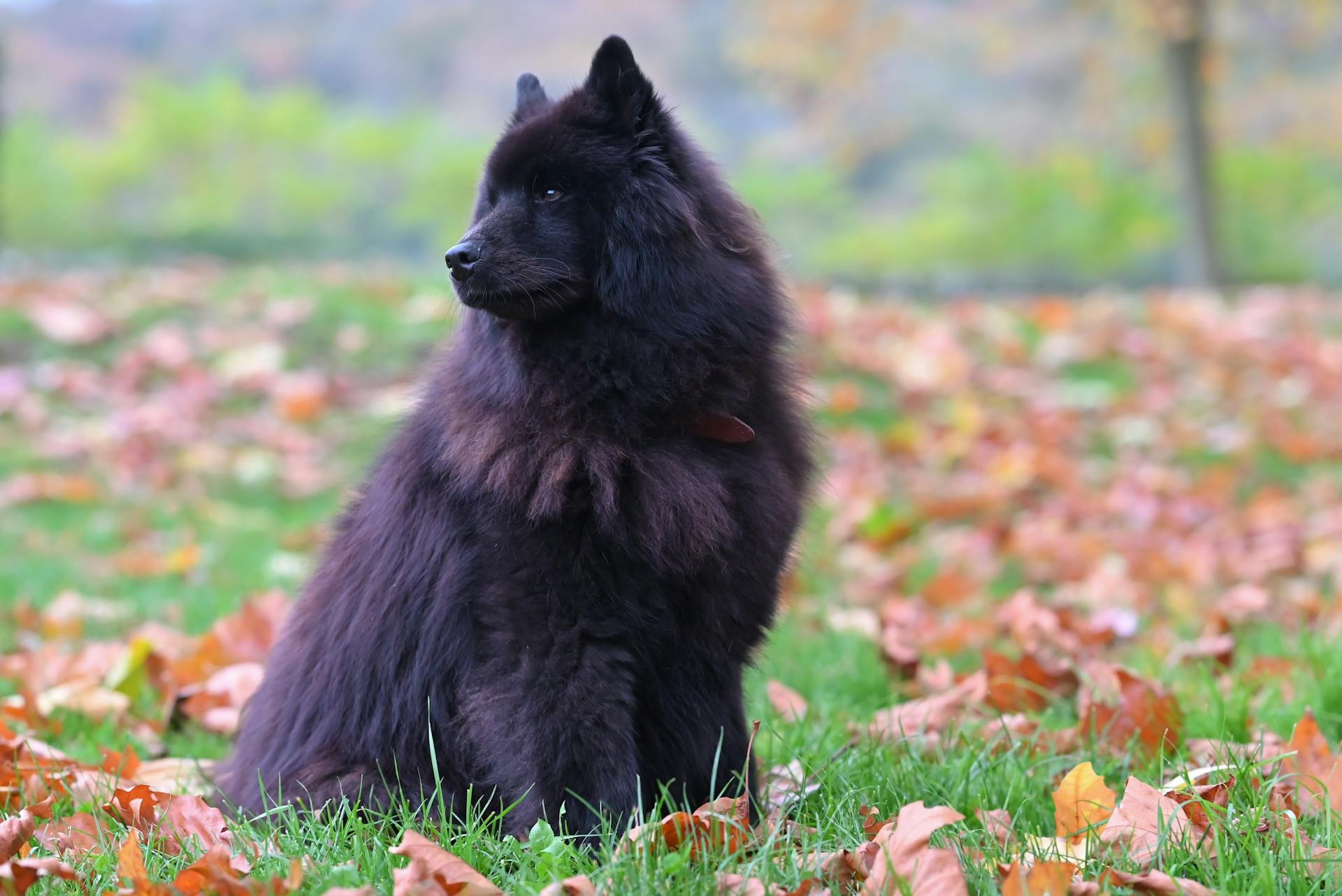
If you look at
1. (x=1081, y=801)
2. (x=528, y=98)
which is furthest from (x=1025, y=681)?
(x=528, y=98)

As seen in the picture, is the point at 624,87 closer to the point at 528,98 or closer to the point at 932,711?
the point at 528,98

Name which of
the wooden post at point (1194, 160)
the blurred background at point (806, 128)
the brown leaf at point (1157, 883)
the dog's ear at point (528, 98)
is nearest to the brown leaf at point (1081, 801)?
the brown leaf at point (1157, 883)

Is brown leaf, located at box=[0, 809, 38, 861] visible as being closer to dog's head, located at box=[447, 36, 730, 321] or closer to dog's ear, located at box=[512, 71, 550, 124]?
dog's head, located at box=[447, 36, 730, 321]

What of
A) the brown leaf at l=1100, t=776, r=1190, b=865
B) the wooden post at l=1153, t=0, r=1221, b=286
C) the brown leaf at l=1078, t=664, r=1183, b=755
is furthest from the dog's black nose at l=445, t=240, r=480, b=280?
the wooden post at l=1153, t=0, r=1221, b=286

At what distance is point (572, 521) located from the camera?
2391 millimetres

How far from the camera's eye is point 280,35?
41.2 meters

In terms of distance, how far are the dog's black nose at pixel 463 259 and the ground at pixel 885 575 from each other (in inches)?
40.2

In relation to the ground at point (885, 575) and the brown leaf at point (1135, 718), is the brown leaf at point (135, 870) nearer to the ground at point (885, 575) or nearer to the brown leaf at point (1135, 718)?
the ground at point (885, 575)

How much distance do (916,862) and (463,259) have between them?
59.6 inches

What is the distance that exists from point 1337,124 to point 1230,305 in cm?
1073

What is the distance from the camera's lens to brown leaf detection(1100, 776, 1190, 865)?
→ 2.13m

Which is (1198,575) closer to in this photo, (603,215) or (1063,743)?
(1063,743)

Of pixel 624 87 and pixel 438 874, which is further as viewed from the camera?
pixel 624 87

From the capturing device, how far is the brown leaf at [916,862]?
1.92 meters
